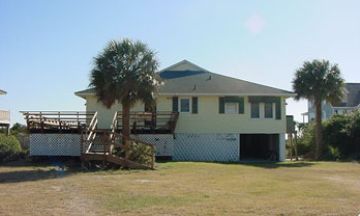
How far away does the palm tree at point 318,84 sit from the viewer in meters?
39.9

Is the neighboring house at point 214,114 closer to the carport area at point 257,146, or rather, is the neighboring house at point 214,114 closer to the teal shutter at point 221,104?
the teal shutter at point 221,104

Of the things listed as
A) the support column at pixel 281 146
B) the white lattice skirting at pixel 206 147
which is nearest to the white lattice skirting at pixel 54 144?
the white lattice skirting at pixel 206 147

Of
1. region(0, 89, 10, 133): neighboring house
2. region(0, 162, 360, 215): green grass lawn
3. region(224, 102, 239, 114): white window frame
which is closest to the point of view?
region(0, 162, 360, 215): green grass lawn

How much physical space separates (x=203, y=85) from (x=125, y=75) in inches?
436

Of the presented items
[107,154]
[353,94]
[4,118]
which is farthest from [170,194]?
[353,94]

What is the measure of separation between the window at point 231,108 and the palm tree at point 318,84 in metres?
4.96

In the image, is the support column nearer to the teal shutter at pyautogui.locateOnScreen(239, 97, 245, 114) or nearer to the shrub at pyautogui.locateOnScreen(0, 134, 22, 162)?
the teal shutter at pyautogui.locateOnScreen(239, 97, 245, 114)

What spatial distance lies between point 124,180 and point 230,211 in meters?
8.79

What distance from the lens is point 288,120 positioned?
4062 cm

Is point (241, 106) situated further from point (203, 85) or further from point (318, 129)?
point (318, 129)

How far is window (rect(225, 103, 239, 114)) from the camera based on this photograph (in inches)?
1510

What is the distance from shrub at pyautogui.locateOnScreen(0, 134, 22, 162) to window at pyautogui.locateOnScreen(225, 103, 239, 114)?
14388mm

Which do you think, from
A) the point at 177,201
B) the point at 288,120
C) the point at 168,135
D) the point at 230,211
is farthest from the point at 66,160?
the point at 230,211

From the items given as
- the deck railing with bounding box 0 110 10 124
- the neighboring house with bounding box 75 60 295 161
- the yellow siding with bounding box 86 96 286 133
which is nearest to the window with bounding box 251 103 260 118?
the neighboring house with bounding box 75 60 295 161
